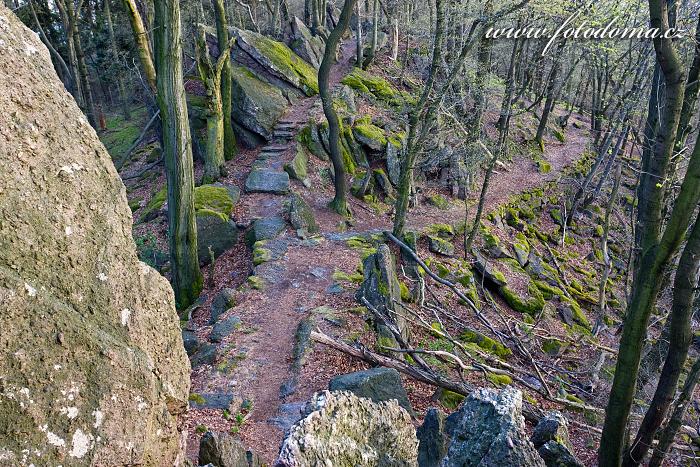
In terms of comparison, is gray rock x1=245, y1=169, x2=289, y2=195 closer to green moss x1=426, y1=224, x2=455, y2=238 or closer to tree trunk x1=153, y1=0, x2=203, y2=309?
tree trunk x1=153, y1=0, x2=203, y2=309

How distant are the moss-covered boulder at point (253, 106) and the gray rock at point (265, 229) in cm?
569

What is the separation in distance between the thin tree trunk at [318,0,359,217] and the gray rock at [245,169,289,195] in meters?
1.72

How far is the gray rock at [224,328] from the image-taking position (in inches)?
332

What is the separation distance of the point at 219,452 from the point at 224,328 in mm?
4706

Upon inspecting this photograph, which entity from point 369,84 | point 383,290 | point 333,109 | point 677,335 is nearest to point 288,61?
point 369,84

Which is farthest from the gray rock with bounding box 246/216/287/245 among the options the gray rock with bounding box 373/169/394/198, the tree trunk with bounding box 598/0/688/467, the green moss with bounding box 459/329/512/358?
the tree trunk with bounding box 598/0/688/467

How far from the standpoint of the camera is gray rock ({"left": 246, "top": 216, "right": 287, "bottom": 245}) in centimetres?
1254

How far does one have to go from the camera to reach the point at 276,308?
941 cm

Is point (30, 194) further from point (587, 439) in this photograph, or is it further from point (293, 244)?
point (293, 244)

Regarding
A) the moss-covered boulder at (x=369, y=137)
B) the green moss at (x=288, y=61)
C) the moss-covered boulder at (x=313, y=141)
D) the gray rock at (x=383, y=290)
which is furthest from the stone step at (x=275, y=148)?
the gray rock at (x=383, y=290)

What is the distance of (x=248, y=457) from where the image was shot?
4.56 m

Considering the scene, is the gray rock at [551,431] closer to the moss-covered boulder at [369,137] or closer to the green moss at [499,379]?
the green moss at [499,379]

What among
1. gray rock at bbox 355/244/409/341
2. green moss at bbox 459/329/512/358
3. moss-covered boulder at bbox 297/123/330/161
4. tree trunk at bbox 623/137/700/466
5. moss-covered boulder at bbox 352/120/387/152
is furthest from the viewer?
moss-covered boulder at bbox 352/120/387/152

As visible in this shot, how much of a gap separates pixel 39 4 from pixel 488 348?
25.5 m
